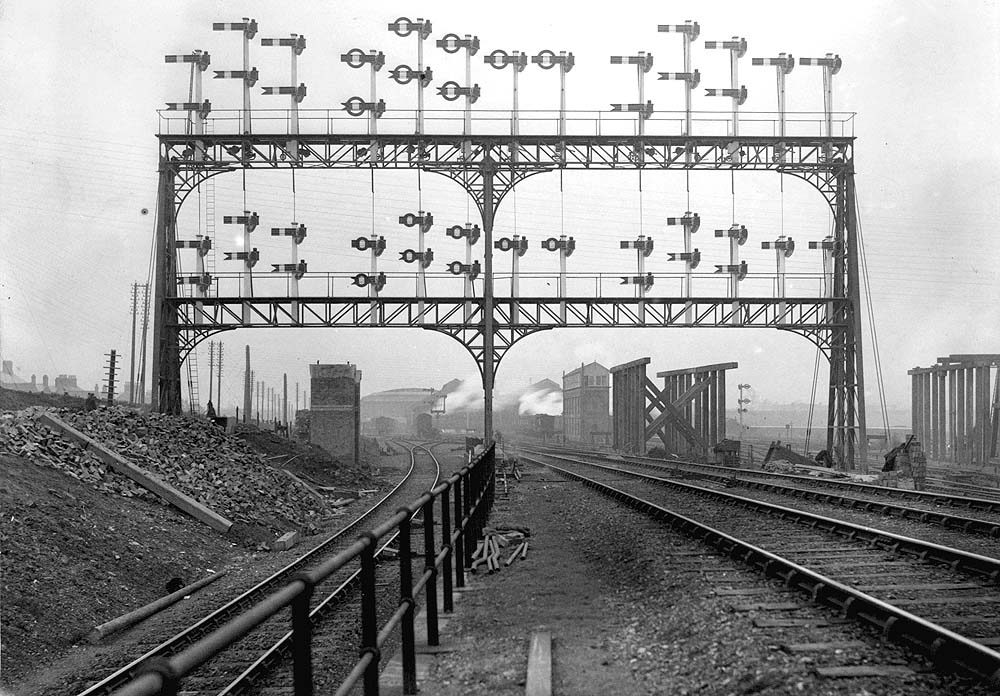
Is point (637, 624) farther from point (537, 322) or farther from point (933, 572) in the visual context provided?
point (537, 322)

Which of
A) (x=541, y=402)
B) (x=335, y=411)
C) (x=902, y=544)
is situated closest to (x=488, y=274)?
(x=335, y=411)

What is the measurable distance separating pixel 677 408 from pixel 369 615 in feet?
108

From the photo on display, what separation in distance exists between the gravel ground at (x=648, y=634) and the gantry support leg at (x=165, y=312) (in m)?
21.7

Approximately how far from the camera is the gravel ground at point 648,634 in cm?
527

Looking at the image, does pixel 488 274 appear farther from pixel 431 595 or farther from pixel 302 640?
pixel 302 640

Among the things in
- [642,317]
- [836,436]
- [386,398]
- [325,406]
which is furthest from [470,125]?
[386,398]

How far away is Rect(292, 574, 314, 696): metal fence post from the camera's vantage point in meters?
3.08

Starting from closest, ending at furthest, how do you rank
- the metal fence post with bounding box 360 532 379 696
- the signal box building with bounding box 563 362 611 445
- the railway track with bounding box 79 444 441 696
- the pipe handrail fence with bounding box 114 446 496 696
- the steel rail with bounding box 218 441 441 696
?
the pipe handrail fence with bounding box 114 446 496 696
the metal fence post with bounding box 360 532 379 696
the steel rail with bounding box 218 441 441 696
the railway track with bounding box 79 444 441 696
the signal box building with bounding box 563 362 611 445

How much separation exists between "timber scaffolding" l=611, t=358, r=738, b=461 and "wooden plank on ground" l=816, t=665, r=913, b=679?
27.9m

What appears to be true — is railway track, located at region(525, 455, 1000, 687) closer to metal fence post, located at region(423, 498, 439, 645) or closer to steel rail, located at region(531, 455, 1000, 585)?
steel rail, located at region(531, 455, 1000, 585)

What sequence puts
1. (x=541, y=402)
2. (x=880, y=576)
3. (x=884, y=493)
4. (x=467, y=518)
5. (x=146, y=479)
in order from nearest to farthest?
(x=880, y=576), (x=467, y=518), (x=146, y=479), (x=884, y=493), (x=541, y=402)

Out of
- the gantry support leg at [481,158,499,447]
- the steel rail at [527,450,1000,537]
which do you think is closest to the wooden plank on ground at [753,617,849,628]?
the steel rail at [527,450,1000,537]

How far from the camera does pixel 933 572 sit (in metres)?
8.52

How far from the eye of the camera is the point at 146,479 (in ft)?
49.3
